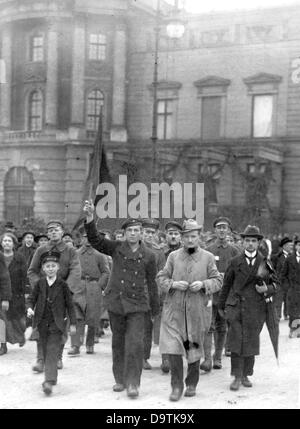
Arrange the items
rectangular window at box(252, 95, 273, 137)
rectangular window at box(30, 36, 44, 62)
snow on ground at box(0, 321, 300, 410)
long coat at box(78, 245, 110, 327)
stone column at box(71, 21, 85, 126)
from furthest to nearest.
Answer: rectangular window at box(30, 36, 44, 62) < stone column at box(71, 21, 85, 126) < rectangular window at box(252, 95, 273, 137) < long coat at box(78, 245, 110, 327) < snow on ground at box(0, 321, 300, 410)

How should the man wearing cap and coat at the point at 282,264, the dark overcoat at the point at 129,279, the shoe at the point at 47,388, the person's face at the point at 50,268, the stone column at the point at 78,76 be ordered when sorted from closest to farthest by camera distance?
the shoe at the point at 47,388
the dark overcoat at the point at 129,279
the person's face at the point at 50,268
the man wearing cap and coat at the point at 282,264
the stone column at the point at 78,76

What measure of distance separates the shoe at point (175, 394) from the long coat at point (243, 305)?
41.5 inches

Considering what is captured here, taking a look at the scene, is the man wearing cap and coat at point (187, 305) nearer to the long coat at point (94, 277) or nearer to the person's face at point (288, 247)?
the long coat at point (94, 277)

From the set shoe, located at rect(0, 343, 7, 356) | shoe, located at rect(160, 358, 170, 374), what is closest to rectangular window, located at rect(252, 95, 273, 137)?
shoe, located at rect(0, 343, 7, 356)

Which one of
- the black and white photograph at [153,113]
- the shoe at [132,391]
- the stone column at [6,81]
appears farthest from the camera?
the stone column at [6,81]

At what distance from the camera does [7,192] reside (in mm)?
41750

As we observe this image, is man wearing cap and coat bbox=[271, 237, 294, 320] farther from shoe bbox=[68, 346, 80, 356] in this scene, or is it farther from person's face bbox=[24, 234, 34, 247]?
shoe bbox=[68, 346, 80, 356]

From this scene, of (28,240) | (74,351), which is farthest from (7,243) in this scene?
(28,240)

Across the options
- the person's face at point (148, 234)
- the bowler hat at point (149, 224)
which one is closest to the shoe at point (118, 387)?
the person's face at point (148, 234)

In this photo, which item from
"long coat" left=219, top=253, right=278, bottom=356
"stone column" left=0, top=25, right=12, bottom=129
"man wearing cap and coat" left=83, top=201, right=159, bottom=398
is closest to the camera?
"man wearing cap and coat" left=83, top=201, right=159, bottom=398

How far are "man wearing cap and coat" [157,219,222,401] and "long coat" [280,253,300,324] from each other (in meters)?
6.14

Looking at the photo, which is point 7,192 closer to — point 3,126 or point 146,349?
point 3,126

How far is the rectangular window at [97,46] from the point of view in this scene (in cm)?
4181

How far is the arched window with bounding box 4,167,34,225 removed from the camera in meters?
41.2
